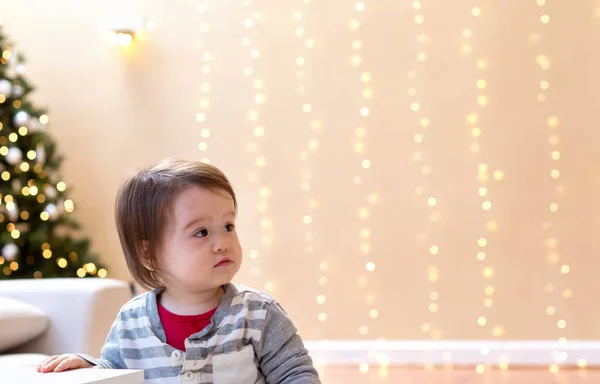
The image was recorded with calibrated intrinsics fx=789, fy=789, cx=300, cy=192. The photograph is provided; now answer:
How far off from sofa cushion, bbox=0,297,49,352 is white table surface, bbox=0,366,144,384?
111cm

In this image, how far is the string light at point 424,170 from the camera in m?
3.81

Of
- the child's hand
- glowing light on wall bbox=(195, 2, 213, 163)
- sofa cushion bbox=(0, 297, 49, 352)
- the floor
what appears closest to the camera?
the child's hand

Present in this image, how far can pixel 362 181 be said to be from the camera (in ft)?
12.8

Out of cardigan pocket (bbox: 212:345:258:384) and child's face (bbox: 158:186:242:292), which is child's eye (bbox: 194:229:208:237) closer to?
child's face (bbox: 158:186:242:292)

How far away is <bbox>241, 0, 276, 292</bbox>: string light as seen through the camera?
4031mm

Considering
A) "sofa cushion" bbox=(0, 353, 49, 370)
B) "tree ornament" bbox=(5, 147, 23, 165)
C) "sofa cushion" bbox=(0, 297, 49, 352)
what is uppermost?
"tree ornament" bbox=(5, 147, 23, 165)

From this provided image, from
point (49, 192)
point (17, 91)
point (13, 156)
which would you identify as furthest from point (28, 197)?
point (17, 91)

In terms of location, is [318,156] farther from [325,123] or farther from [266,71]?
[266,71]

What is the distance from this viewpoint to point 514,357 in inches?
146

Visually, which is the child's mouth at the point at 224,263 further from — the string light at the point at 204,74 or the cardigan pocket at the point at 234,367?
the string light at the point at 204,74

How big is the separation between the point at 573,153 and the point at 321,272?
4.36 feet

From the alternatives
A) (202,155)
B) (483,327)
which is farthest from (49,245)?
(483,327)

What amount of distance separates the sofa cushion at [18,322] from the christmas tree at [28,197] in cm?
130

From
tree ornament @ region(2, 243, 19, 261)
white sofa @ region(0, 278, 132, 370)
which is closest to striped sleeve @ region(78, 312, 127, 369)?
white sofa @ region(0, 278, 132, 370)
